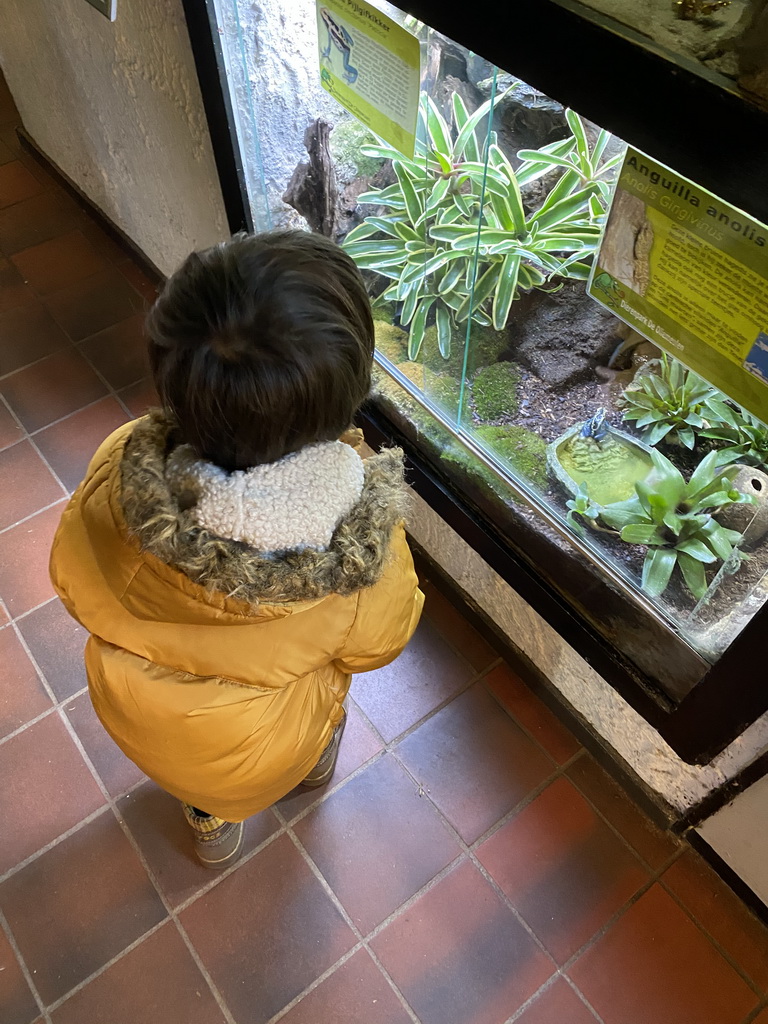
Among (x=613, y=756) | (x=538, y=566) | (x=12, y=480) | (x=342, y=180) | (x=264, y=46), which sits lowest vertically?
(x=613, y=756)

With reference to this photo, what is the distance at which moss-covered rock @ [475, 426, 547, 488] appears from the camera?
1.25 meters

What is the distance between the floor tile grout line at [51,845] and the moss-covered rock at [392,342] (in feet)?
3.37

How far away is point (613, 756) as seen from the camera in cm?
145

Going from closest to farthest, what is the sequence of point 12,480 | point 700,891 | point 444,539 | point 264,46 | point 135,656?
point 135,656
point 264,46
point 700,891
point 444,539
point 12,480

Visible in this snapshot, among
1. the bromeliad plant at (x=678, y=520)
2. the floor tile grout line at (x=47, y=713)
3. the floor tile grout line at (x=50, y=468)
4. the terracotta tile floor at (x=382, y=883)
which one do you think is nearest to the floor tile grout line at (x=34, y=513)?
the floor tile grout line at (x=50, y=468)

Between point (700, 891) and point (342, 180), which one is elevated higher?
point (342, 180)

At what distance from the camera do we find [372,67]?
102 centimetres

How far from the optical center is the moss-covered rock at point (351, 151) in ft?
3.93

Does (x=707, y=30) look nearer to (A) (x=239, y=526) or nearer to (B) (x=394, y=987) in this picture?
(A) (x=239, y=526)

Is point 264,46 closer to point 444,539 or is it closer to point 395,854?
point 444,539

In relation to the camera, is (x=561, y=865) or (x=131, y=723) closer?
(x=131, y=723)

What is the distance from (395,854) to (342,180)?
1.25m

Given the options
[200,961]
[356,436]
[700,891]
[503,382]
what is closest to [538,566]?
[503,382]

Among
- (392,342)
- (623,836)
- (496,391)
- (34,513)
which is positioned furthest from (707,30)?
(34,513)
